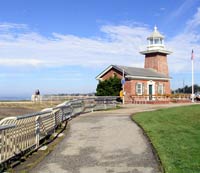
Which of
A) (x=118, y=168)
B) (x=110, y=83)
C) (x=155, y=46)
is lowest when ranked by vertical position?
(x=118, y=168)

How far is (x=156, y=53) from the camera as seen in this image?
51.2 metres

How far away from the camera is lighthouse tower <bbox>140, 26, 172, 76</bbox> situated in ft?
168

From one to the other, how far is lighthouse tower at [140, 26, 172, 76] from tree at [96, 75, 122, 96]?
9670mm

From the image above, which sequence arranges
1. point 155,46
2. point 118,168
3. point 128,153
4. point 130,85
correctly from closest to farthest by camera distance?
point 118,168 → point 128,153 → point 130,85 → point 155,46

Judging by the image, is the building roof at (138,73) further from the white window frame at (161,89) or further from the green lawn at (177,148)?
the green lawn at (177,148)

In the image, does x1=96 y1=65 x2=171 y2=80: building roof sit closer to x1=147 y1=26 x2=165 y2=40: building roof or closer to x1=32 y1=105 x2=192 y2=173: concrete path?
x1=147 y1=26 x2=165 y2=40: building roof

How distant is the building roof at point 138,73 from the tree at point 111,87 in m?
1.42

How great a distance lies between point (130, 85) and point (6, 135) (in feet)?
120

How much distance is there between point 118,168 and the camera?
793 centimetres

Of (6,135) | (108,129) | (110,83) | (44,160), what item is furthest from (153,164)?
(110,83)

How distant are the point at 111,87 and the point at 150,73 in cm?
810

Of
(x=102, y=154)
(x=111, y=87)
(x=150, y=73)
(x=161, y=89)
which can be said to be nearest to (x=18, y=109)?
(x=111, y=87)

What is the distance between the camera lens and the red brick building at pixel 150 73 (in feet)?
147

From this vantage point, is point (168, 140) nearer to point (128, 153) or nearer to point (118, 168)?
point (128, 153)
